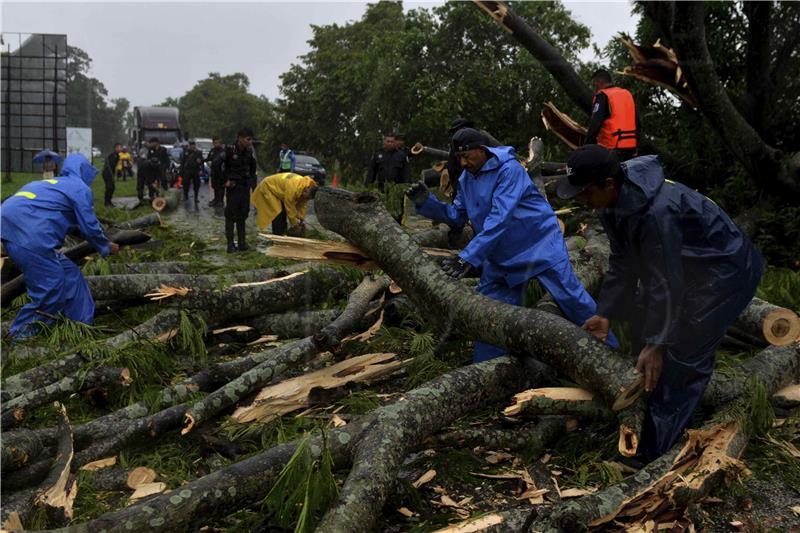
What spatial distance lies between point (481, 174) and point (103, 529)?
124 inches

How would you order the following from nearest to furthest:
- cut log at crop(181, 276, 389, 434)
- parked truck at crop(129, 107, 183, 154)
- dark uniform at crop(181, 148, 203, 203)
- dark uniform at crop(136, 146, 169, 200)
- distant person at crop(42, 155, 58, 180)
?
cut log at crop(181, 276, 389, 434) → distant person at crop(42, 155, 58, 180) → dark uniform at crop(181, 148, 203, 203) → dark uniform at crop(136, 146, 169, 200) → parked truck at crop(129, 107, 183, 154)

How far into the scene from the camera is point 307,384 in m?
4.14

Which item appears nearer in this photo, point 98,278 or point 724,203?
point 98,278

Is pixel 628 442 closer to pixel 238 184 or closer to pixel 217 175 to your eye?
pixel 238 184

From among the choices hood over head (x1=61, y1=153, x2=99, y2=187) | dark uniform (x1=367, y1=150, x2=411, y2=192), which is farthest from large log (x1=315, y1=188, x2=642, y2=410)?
dark uniform (x1=367, y1=150, x2=411, y2=192)

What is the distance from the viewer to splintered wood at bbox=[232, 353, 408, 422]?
3.89 m

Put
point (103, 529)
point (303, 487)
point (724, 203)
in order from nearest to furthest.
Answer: point (103, 529), point (303, 487), point (724, 203)

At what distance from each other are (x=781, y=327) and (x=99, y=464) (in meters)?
3.84

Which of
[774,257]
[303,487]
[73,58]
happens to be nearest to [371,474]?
[303,487]

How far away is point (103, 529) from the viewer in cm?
245

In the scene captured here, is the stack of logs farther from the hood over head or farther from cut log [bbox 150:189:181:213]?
cut log [bbox 150:189:181:213]

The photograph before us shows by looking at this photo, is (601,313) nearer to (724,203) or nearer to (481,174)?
(481,174)

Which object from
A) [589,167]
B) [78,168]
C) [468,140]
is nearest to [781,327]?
[589,167]

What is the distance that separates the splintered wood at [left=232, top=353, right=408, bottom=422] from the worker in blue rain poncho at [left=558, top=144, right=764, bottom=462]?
175 cm
